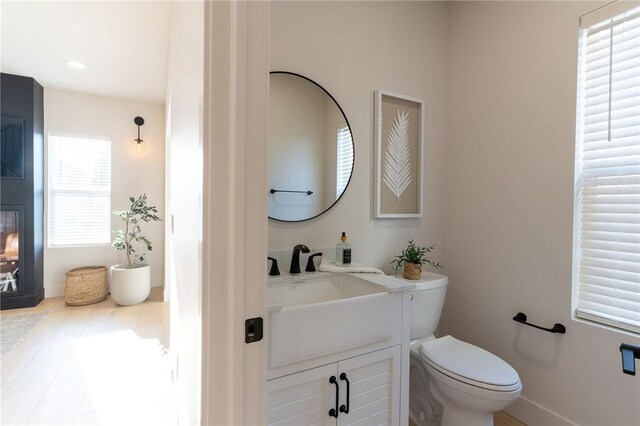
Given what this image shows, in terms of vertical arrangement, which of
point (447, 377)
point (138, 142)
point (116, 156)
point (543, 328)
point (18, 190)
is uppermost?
point (138, 142)

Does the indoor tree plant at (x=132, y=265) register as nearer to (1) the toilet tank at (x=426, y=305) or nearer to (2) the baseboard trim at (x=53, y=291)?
(2) the baseboard trim at (x=53, y=291)

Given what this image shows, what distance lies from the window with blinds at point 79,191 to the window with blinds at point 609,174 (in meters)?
4.58

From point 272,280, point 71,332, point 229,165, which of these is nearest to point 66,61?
point 71,332

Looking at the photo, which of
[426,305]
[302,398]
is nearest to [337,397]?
[302,398]

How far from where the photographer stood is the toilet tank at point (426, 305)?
1.66 m

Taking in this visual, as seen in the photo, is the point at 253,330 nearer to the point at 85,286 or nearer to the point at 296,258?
the point at 296,258

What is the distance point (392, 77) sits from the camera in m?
1.96

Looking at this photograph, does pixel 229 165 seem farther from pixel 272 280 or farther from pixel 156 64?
pixel 156 64

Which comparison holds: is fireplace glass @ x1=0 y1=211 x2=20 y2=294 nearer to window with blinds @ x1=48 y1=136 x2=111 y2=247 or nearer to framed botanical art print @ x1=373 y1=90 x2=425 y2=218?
window with blinds @ x1=48 y1=136 x2=111 y2=247

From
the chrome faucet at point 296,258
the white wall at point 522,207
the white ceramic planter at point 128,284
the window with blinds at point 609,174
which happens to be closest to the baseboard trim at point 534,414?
the white wall at point 522,207

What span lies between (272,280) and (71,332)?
96.4 inches

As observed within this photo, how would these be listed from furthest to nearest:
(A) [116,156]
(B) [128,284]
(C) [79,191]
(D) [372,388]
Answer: (A) [116,156] → (C) [79,191] → (B) [128,284] → (D) [372,388]

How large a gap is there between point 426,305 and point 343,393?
2.43 feet

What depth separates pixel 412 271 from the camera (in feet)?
5.82
